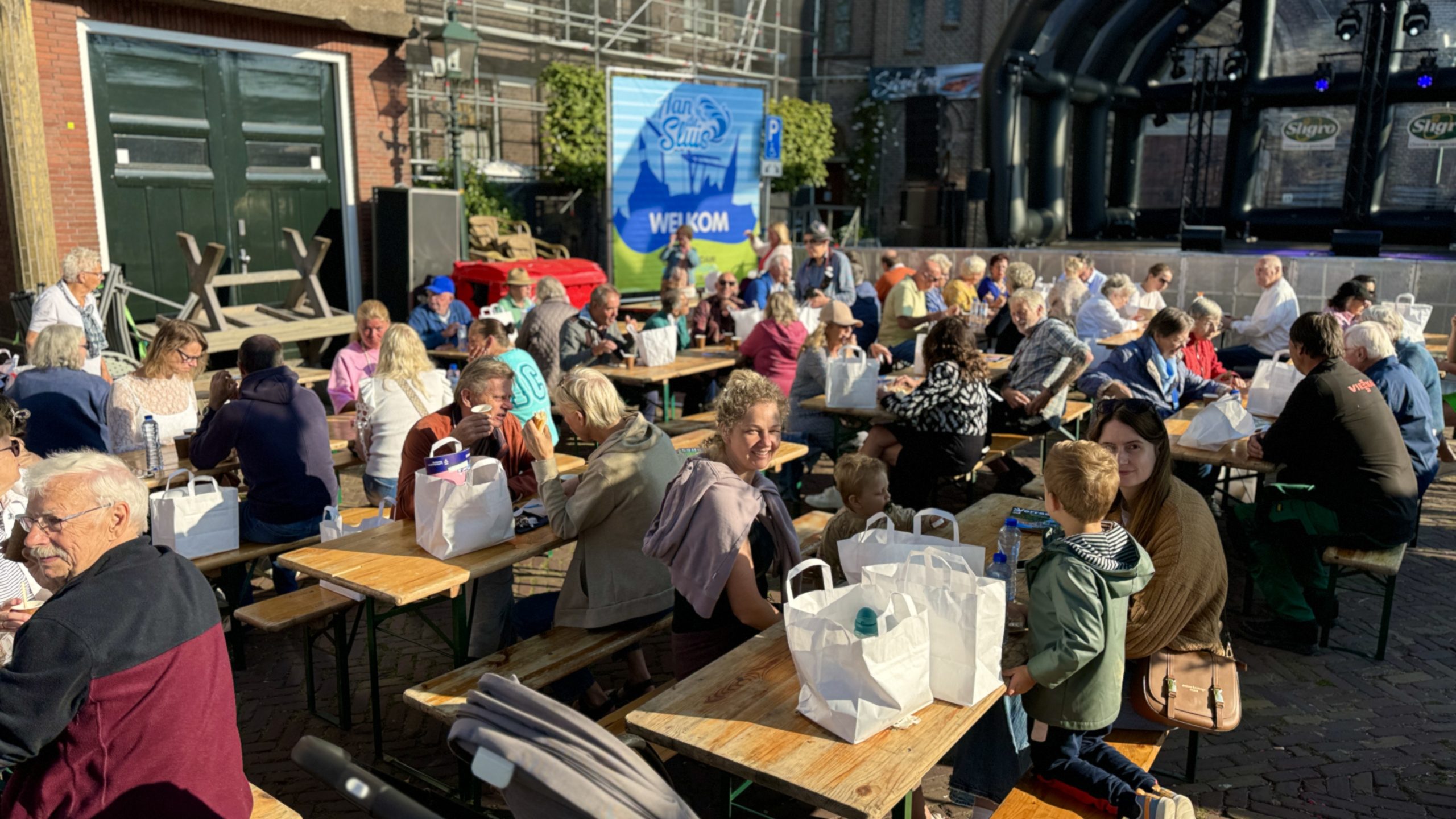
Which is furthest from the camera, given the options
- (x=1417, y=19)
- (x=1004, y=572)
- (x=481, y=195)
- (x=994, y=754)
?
(x=481, y=195)

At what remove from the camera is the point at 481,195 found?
680 inches

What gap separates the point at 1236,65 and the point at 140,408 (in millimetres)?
17041

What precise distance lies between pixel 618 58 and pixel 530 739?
23.4 m

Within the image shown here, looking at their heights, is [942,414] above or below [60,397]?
below

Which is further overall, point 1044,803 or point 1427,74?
point 1427,74

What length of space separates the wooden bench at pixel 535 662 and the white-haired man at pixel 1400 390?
400 cm

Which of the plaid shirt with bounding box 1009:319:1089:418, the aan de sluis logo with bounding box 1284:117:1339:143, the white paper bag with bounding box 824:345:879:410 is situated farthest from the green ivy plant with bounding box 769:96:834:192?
the white paper bag with bounding box 824:345:879:410

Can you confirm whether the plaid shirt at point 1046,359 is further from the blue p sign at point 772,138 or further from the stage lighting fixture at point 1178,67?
the stage lighting fixture at point 1178,67

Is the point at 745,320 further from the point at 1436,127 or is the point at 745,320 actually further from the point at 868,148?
the point at 868,148

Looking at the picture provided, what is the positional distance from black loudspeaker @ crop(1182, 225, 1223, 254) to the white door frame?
34.8ft

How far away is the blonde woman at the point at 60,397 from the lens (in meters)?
5.27

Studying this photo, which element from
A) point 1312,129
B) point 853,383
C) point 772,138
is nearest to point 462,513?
point 853,383

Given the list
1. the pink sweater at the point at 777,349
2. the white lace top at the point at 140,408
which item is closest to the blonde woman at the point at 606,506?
the white lace top at the point at 140,408

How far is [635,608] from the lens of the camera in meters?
4.05
